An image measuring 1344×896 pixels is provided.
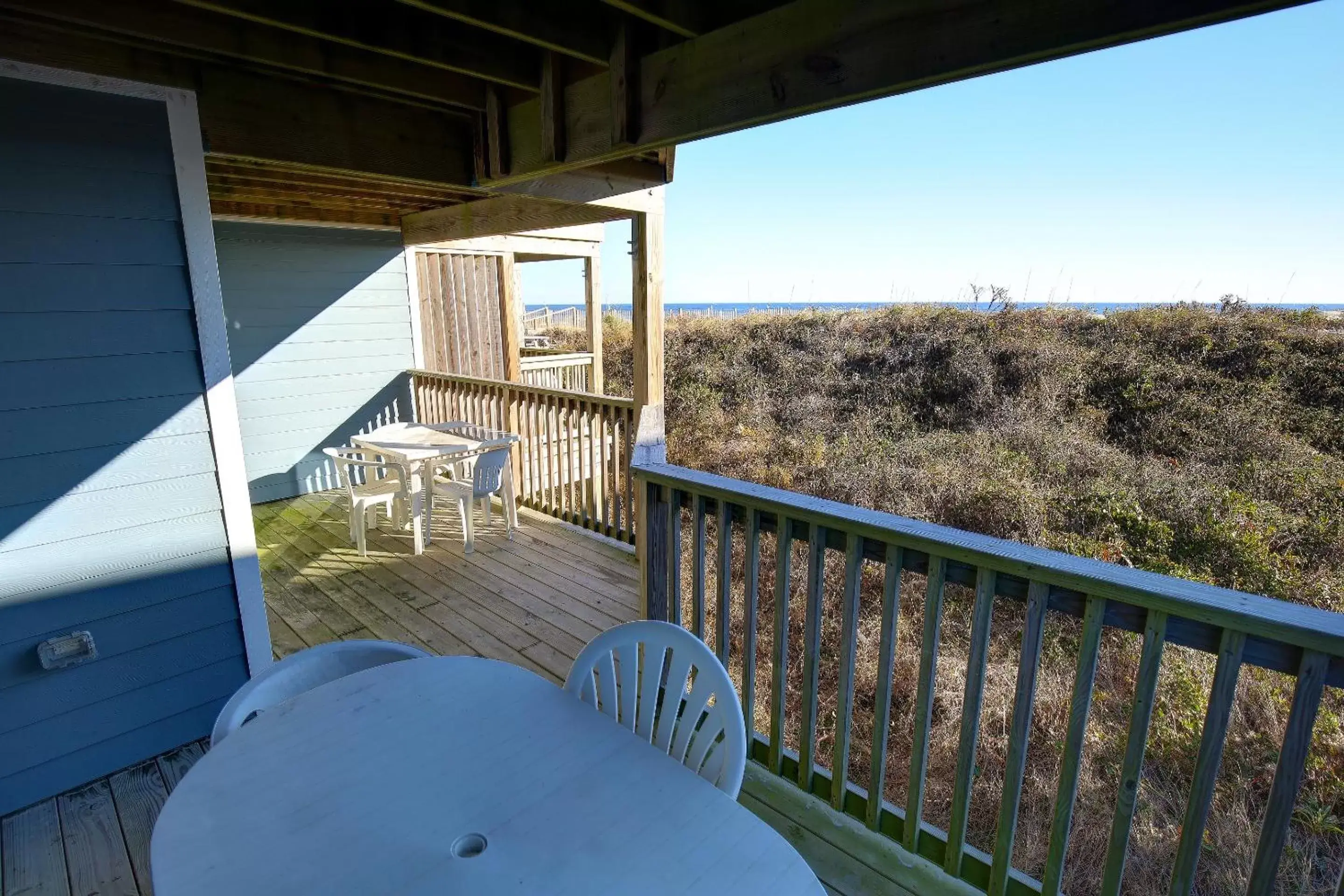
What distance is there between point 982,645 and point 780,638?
0.59 metres

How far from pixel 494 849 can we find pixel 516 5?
218 cm

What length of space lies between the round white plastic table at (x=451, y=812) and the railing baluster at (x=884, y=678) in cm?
71

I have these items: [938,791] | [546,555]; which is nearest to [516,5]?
[546,555]

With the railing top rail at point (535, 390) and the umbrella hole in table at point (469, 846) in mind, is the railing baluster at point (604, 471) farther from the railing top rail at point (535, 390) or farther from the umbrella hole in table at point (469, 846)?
the umbrella hole in table at point (469, 846)

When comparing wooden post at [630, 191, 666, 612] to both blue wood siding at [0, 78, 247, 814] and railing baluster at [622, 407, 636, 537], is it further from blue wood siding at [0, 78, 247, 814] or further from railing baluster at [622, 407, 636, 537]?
blue wood siding at [0, 78, 247, 814]

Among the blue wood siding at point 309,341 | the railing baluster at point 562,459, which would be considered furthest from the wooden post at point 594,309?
the railing baluster at point 562,459

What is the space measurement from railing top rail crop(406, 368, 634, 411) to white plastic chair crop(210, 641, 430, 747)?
266 centimetres

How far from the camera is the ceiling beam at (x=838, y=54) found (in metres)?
1.30

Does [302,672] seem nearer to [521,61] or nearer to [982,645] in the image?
[982,645]

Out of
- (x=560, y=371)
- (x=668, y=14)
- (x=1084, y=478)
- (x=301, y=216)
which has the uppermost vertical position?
(x=668, y=14)

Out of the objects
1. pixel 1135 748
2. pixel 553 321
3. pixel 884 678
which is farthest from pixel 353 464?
pixel 553 321

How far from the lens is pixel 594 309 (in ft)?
24.2

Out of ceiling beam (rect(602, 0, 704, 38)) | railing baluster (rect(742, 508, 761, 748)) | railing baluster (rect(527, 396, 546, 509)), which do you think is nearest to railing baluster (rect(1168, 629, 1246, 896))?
railing baluster (rect(742, 508, 761, 748))

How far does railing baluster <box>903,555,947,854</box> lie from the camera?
145 cm
